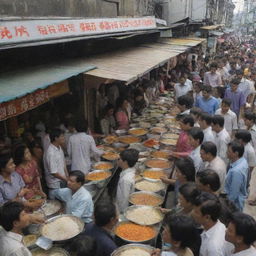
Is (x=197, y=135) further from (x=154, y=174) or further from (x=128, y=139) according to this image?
(x=128, y=139)

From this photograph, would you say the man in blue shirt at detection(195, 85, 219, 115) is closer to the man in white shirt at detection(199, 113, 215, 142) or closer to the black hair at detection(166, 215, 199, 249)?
the man in white shirt at detection(199, 113, 215, 142)

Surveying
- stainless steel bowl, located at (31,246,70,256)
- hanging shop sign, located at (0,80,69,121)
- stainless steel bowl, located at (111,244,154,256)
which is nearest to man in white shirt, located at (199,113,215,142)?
stainless steel bowl, located at (111,244,154,256)

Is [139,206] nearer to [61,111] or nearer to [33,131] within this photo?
[33,131]

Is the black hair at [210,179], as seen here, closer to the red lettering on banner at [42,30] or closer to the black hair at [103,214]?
the black hair at [103,214]

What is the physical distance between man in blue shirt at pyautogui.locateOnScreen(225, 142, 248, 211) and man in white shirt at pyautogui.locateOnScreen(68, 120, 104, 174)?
9.11ft

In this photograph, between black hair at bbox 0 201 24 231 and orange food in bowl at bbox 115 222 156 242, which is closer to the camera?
black hair at bbox 0 201 24 231

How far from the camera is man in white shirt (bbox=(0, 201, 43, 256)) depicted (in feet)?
10.5

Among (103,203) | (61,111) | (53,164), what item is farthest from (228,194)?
(61,111)

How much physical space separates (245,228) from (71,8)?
7439 mm

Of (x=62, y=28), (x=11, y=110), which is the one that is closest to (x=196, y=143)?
(x=11, y=110)

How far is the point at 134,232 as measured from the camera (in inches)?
175

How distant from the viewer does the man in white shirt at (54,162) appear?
5.38 meters

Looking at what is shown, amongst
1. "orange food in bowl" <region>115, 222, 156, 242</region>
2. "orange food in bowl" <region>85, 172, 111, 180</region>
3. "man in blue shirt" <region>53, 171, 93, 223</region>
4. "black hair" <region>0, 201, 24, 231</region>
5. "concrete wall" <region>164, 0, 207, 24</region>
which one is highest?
"concrete wall" <region>164, 0, 207, 24</region>

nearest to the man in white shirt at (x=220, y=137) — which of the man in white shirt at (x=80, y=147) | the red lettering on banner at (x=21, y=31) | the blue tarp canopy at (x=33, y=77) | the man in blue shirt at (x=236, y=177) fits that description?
the man in blue shirt at (x=236, y=177)
